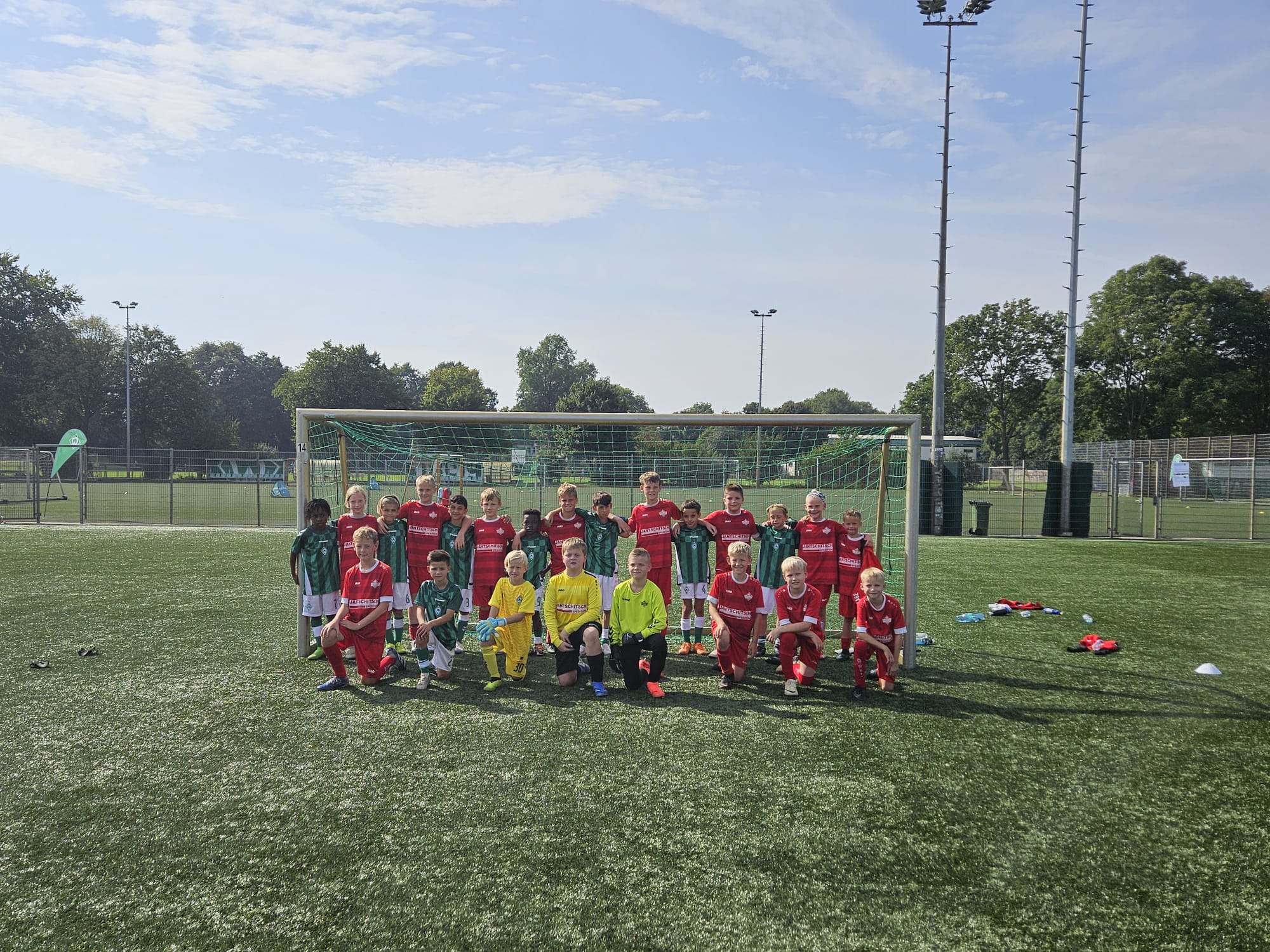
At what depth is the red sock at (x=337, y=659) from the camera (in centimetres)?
550

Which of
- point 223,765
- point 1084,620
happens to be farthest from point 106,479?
point 1084,620

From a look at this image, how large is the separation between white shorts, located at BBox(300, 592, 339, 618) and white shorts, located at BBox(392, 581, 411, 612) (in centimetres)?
44

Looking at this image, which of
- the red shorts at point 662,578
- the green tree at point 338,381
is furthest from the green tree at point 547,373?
the red shorts at point 662,578

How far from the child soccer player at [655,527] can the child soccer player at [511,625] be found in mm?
1313

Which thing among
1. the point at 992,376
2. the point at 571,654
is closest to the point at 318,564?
the point at 571,654

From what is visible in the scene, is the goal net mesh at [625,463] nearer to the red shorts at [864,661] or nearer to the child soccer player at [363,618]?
the child soccer player at [363,618]

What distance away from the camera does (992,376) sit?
2058 inches

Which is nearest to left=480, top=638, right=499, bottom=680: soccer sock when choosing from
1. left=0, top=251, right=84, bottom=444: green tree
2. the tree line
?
the tree line

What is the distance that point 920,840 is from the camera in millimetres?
3285

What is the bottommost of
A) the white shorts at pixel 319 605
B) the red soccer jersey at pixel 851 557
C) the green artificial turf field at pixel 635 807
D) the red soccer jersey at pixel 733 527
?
the green artificial turf field at pixel 635 807

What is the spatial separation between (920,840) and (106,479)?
2676cm

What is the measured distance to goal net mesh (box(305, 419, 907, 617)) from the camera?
775 cm

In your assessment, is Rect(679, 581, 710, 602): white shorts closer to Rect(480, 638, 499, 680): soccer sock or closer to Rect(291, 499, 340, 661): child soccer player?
Rect(480, 638, 499, 680): soccer sock

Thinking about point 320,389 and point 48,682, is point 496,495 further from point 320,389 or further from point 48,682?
point 320,389
